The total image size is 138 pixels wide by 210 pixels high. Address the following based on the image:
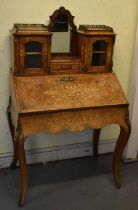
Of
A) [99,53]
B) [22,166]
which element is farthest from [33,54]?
[22,166]

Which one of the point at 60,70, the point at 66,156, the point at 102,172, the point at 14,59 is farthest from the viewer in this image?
the point at 66,156

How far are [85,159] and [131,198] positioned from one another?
612 mm

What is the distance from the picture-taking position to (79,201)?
2084mm

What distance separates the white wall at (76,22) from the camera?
2.05 meters

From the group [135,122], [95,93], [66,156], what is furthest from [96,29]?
[66,156]

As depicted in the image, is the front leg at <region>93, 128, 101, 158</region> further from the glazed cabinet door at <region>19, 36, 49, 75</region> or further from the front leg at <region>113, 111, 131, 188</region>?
the glazed cabinet door at <region>19, 36, 49, 75</region>

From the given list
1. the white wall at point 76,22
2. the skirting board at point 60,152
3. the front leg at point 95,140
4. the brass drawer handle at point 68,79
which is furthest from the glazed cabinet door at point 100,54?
the skirting board at point 60,152

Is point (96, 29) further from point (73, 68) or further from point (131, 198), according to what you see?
point (131, 198)

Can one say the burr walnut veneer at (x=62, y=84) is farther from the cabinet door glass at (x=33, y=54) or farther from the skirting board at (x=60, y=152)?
the skirting board at (x=60, y=152)

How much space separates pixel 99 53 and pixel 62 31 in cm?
33

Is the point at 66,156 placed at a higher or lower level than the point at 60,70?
lower

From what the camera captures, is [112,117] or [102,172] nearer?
[112,117]

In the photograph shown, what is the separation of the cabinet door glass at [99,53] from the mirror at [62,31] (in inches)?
7.4

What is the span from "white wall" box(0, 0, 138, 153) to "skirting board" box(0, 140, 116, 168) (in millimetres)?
51
